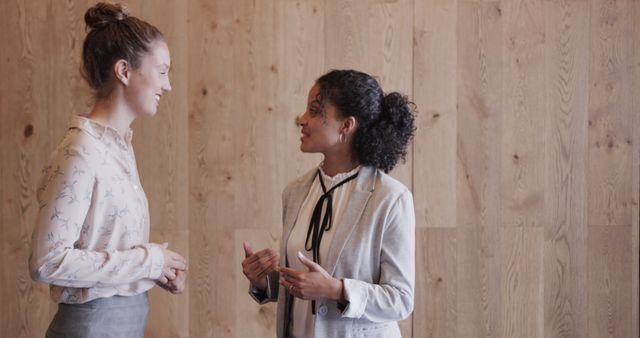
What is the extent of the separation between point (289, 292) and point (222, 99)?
3.93 ft

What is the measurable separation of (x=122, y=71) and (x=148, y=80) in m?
0.07

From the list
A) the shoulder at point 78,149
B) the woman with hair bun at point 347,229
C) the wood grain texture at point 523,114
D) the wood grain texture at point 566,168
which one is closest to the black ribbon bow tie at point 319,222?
the woman with hair bun at point 347,229

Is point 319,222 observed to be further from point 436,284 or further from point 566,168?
point 566,168

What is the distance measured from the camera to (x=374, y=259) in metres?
1.84

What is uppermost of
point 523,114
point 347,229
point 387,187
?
point 523,114

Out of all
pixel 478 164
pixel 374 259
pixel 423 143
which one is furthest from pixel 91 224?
pixel 478 164

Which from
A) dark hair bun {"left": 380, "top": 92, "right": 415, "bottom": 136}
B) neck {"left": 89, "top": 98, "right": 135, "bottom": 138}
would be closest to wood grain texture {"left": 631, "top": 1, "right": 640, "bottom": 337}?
dark hair bun {"left": 380, "top": 92, "right": 415, "bottom": 136}

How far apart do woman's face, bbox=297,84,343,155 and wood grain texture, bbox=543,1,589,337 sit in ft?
4.44

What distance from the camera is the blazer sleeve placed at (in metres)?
1.76

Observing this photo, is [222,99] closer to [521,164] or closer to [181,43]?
[181,43]

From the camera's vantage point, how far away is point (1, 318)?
287 centimetres

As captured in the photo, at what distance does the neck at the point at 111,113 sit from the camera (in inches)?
70.9

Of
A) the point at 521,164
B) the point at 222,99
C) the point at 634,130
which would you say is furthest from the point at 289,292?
the point at 634,130

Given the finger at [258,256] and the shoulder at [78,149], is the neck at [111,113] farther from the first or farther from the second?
the finger at [258,256]
